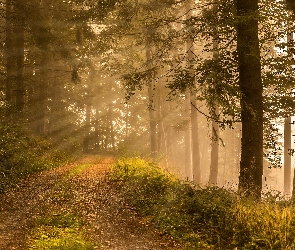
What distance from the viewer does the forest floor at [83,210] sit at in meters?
6.39

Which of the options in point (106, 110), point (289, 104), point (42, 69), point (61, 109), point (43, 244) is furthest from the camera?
point (106, 110)

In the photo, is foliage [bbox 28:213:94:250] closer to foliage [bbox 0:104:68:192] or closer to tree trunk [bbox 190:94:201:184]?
foliage [bbox 0:104:68:192]

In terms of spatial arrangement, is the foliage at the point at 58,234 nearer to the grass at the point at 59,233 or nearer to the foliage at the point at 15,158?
the grass at the point at 59,233

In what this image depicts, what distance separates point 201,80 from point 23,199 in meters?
6.25

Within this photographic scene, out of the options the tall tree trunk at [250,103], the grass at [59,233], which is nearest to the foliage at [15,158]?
the grass at [59,233]

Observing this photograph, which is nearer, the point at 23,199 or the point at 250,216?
the point at 250,216

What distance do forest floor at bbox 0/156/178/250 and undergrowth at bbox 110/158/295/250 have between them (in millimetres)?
381

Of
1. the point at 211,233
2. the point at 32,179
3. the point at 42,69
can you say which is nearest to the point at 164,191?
the point at 211,233

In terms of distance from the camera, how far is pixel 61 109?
103 feet

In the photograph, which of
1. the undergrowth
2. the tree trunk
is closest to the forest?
the undergrowth

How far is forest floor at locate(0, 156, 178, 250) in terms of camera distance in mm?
6387

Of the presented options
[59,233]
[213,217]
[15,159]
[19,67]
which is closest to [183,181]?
[213,217]

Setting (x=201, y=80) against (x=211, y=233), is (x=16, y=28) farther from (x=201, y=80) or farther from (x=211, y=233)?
(x=211, y=233)

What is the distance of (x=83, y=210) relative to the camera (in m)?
8.30
